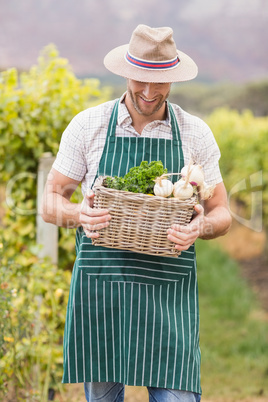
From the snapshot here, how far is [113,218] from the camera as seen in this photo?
5.47 feet

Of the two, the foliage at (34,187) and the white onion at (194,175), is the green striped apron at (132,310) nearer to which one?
the white onion at (194,175)

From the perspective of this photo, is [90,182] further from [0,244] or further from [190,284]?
[0,244]

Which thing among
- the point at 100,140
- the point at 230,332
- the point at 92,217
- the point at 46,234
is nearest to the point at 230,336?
the point at 230,332

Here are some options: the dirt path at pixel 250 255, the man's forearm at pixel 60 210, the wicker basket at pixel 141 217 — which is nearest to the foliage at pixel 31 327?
the man's forearm at pixel 60 210

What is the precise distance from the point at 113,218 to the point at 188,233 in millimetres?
255

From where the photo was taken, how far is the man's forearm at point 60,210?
192cm

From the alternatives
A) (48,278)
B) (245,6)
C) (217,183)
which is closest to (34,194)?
(48,278)

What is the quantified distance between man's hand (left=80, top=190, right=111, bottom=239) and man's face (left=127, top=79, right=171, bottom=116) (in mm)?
388

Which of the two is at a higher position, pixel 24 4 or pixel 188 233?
pixel 24 4

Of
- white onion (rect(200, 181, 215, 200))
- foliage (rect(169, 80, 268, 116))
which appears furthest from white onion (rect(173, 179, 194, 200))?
foliage (rect(169, 80, 268, 116))

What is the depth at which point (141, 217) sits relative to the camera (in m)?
1.63

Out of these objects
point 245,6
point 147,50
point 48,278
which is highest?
point 245,6

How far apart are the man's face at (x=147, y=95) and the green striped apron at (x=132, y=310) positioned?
11cm

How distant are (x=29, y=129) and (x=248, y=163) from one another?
4634 mm
